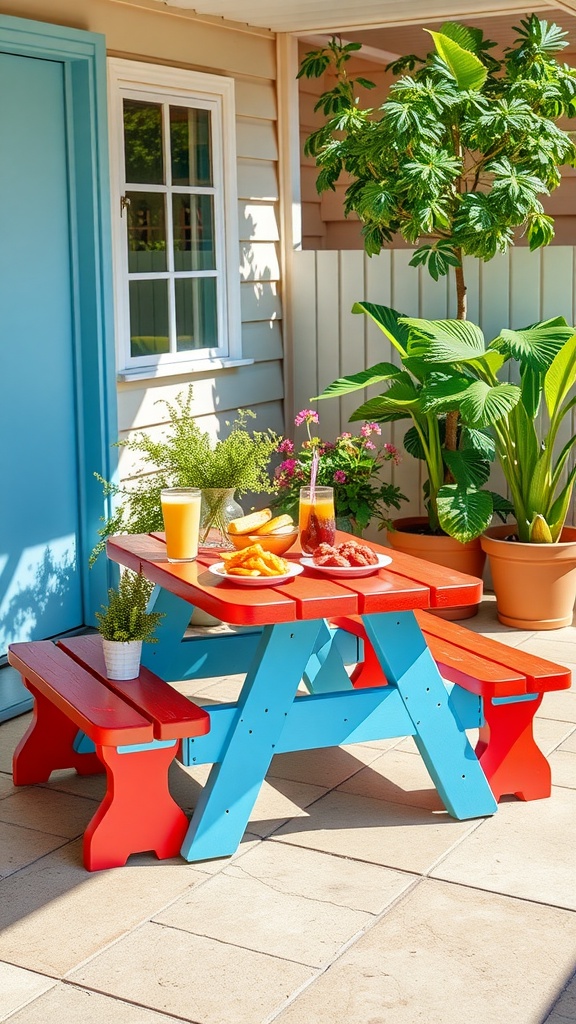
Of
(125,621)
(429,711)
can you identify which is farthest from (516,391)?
(125,621)

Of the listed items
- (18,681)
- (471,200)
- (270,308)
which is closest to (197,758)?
(18,681)

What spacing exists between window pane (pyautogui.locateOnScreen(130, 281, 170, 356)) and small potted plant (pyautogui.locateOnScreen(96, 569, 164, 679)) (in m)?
2.03

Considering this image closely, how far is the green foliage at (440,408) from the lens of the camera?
4.71 m

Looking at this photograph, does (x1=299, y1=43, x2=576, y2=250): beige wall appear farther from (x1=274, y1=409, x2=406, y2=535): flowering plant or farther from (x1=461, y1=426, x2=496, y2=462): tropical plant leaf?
(x1=461, y1=426, x2=496, y2=462): tropical plant leaf

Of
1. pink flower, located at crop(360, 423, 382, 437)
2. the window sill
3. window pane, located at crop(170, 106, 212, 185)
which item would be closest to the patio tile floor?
the window sill

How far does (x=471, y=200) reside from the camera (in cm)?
492

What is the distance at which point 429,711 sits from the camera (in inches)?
126

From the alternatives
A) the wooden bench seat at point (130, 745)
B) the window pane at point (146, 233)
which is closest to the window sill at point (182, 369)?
the window pane at point (146, 233)

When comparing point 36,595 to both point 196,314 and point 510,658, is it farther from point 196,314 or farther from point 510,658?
point 510,658

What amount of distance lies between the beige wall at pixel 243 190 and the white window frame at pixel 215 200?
0.19ft

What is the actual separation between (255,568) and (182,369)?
235 centimetres

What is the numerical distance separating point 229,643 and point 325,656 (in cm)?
37

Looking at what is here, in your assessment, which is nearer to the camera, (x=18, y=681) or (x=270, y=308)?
(x=18, y=681)

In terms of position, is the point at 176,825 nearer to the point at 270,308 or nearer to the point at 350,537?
the point at 350,537
